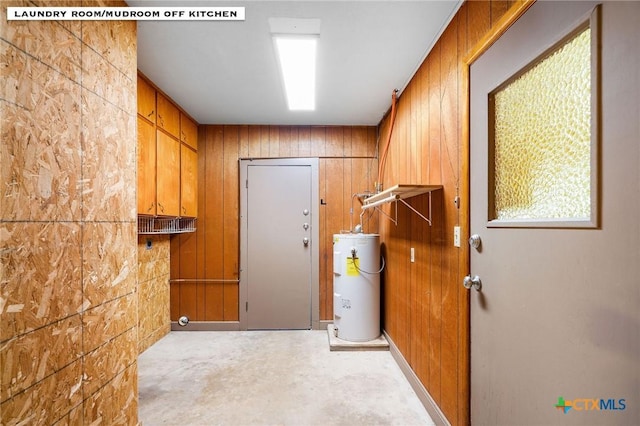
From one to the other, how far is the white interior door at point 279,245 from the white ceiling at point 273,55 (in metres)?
0.91

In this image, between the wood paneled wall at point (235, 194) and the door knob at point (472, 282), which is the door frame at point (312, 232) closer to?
the wood paneled wall at point (235, 194)

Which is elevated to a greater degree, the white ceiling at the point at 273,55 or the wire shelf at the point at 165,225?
the white ceiling at the point at 273,55

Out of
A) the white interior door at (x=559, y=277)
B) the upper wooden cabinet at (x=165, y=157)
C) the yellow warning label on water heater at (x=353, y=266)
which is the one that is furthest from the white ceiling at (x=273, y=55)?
the yellow warning label on water heater at (x=353, y=266)

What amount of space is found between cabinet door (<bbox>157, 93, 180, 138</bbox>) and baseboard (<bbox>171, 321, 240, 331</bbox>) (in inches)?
89.7

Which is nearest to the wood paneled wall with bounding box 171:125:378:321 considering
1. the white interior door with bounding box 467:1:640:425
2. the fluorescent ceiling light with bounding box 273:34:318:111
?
the fluorescent ceiling light with bounding box 273:34:318:111

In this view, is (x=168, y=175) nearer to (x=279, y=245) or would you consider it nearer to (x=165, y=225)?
(x=165, y=225)

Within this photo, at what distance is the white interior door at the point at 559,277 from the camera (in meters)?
0.79

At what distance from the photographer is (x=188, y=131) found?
349 cm

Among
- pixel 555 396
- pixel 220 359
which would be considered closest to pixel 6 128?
pixel 555 396

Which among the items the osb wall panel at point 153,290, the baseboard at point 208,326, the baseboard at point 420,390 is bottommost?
the baseboard at point 208,326

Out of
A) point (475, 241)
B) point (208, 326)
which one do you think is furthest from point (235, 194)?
point (475, 241)

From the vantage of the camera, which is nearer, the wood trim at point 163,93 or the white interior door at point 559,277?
the white interior door at point 559,277

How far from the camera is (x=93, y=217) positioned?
143cm

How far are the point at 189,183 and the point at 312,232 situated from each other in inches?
63.3
